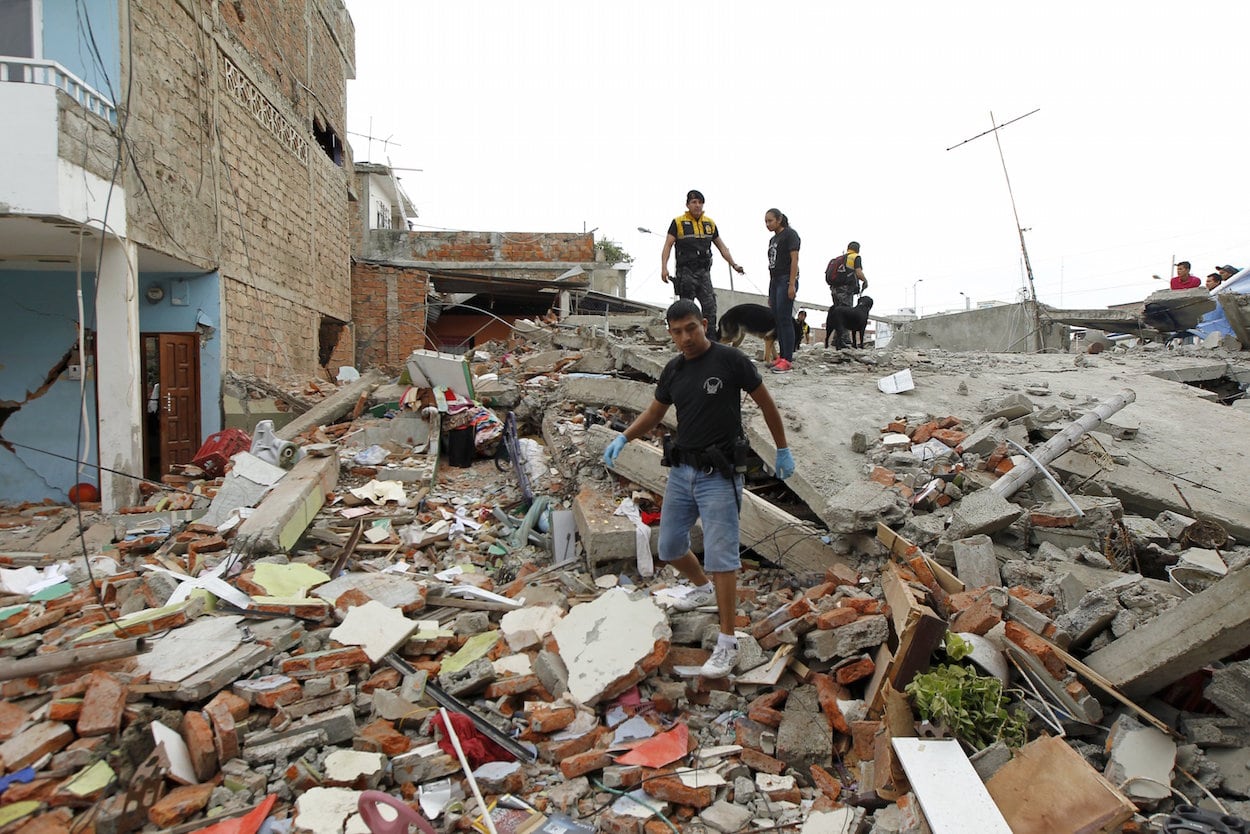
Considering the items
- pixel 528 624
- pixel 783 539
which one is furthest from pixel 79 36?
pixel 783 539

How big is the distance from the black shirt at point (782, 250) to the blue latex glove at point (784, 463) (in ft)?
11.6

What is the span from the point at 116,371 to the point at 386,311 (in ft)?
29.4

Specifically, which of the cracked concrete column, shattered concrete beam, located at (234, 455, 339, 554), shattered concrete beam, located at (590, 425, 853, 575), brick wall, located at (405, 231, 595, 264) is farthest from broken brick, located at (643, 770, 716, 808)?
brick wall, located at (405, 231, 595, 264)

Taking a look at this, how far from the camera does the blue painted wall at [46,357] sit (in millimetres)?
8172

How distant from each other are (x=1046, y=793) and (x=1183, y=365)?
8222 mm

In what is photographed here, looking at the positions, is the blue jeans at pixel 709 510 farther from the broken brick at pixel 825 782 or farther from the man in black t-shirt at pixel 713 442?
the broken brick at pixel 825 782

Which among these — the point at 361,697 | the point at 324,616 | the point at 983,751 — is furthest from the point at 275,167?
the point at 983,751

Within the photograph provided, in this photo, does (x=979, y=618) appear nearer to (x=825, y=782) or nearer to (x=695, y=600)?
(x=825, y=782)

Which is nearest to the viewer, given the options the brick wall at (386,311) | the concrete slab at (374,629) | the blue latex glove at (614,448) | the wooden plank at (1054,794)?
the wooden plank at (1054,794)

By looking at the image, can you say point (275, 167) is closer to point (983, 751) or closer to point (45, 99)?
point (45, 99)

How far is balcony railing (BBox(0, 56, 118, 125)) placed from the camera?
18.3 feet

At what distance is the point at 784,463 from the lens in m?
3.67

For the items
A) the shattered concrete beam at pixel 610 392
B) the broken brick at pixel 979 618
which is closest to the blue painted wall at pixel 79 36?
the shattered concrete beam at pixel 610 392

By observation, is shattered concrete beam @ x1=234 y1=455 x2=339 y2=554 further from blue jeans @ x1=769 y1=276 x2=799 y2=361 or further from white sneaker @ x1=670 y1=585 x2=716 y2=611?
blue jeans @ x1=769 y1=276 x2=799 y2=361
